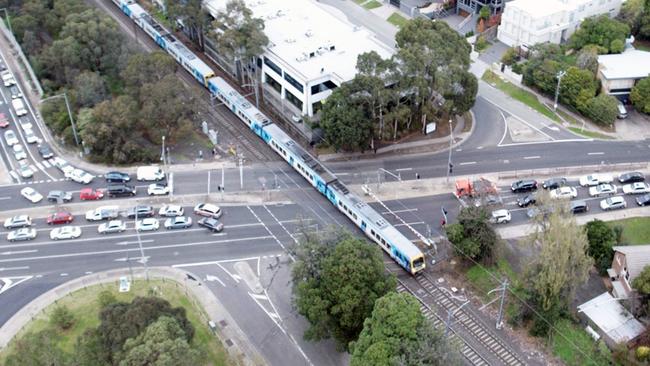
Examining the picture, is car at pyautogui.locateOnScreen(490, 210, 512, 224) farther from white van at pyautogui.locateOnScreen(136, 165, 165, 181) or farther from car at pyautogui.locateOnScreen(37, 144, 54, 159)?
car at pyautogui.locateOnScreen(37, 144, 54, 159)

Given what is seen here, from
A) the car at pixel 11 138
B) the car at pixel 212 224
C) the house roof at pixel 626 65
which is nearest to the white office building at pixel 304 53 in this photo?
the car at pixel 212 224

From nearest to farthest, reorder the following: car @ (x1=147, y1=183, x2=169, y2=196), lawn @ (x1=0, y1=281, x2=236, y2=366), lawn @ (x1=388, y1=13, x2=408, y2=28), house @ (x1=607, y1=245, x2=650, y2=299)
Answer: lawn @ (x1=0, y1=281, x2=236, y2=366)
house @ (x1=607, y1=245, x2=650, y2=299)
car @ (x1=147, y1=183, x2=169, y2=196)
lawn @ (x1=388, y1=13, x2=408, y2=28)

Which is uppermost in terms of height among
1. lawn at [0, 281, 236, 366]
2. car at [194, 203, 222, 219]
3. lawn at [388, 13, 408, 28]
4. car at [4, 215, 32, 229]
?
lawn at [388, 13, 408, 28]

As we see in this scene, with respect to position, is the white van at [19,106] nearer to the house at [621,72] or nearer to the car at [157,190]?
the car at [157,190]

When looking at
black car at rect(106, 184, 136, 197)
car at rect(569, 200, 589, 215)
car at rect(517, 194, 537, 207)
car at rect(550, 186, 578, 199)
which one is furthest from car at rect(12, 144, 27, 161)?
car at rect(569, 200, 589, 215)

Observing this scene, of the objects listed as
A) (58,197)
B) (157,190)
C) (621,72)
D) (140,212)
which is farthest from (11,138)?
(621,72)

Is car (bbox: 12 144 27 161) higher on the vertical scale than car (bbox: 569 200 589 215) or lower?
lower
